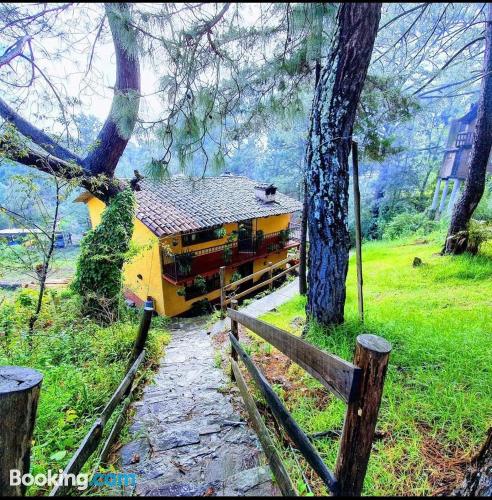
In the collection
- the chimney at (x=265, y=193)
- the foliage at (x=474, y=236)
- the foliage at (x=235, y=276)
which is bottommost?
the foliage at (x=235, y=276)

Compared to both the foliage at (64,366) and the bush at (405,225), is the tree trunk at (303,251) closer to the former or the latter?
the foliage at (64,366)

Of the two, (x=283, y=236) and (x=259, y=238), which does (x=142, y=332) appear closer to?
(x=259, y=238)

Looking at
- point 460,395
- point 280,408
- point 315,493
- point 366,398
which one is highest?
point 366,398

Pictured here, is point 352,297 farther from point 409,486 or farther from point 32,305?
point 32,305

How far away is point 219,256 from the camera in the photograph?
10.7 m

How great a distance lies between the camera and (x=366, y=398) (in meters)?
0.92

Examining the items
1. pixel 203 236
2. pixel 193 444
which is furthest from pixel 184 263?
pixel 193 444

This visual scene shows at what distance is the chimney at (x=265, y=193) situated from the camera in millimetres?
12969

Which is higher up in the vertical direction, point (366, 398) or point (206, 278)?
point (366, 398)

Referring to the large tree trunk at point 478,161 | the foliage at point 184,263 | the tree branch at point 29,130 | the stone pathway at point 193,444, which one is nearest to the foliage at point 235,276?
the foliage at point 184,263

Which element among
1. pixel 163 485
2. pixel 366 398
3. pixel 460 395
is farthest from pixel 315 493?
pixel 460 395

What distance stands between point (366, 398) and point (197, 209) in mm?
9714

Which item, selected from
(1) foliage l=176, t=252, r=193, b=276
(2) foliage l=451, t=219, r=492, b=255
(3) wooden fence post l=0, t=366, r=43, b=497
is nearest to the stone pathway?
(3) wooden fence post l=0, t=366, r=43, b=497

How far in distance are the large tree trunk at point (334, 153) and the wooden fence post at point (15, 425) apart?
2.88 m
